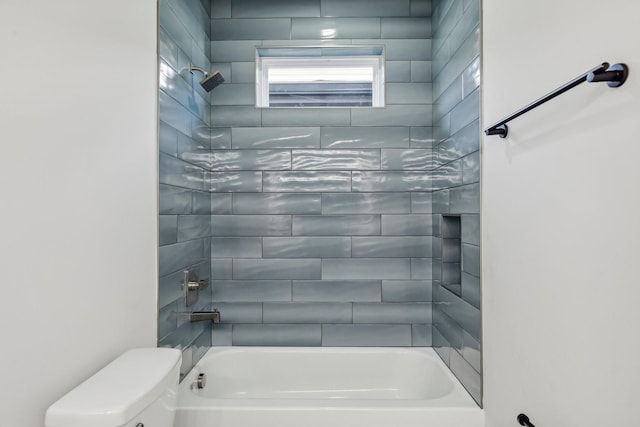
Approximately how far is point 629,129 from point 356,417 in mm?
1493

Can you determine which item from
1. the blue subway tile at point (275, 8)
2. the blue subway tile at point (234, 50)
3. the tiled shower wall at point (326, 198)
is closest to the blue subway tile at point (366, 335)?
the tiled shower wall at point (326, 198)

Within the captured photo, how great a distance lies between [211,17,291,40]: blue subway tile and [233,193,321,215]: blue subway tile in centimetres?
107

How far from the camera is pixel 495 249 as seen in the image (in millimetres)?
1567

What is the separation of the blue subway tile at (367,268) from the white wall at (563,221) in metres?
0.96

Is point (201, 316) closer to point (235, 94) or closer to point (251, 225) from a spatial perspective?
point (251, 225)

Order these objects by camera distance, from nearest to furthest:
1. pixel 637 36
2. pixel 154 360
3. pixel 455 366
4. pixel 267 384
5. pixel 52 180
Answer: pixel 637 36
pixel 52 180
pixel 154 360
pixel 455 366
pixel 267 384

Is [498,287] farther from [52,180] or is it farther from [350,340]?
[52,180]

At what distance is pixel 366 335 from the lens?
2.58 metres

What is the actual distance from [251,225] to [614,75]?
2.11 metres

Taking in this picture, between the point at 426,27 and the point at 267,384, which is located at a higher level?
the point at 426,27

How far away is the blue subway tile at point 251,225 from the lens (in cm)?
260

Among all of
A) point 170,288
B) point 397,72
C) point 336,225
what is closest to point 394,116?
point 397,72

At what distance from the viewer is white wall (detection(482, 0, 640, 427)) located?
0.87m

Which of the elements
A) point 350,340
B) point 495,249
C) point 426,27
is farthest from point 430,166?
point 350,340
